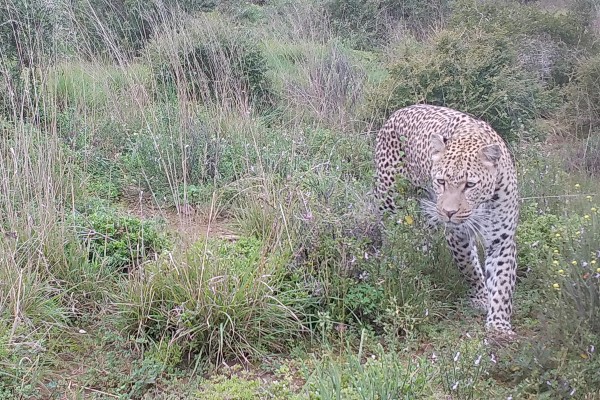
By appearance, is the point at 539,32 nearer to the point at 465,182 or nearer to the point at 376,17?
the point at 376,17

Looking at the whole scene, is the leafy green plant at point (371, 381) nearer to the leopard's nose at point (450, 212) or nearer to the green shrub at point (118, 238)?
the leopard's nose at point (450, 212)

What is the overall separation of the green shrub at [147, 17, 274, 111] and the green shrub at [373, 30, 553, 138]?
1.52 metres

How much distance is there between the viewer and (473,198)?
174 inches

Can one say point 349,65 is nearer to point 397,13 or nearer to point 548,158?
point 548,158

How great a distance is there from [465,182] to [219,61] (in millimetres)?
4106

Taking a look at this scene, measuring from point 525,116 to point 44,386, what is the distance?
628 centimetres

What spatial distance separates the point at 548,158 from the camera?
692cm

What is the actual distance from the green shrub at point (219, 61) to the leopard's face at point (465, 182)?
3.35 m

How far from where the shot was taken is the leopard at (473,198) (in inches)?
174

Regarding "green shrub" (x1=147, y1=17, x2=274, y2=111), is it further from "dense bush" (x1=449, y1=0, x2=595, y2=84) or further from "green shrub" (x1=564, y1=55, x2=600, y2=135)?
"green shrub" (x1=564, y1=55, x2=600, y2=135)

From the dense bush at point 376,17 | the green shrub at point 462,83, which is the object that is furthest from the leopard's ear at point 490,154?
the dense bush at point 376,17

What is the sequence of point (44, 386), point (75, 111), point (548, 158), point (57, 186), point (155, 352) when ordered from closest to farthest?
1. point (44, 386)
2. point (155, 352)
3. point (57, 186)
4. point (75, 111)
5. point (548, 158)

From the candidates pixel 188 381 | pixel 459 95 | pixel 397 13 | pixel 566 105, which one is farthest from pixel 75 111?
pixel 397 13

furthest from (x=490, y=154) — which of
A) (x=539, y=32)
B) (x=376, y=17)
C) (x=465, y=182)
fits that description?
(x=376, y=17)
